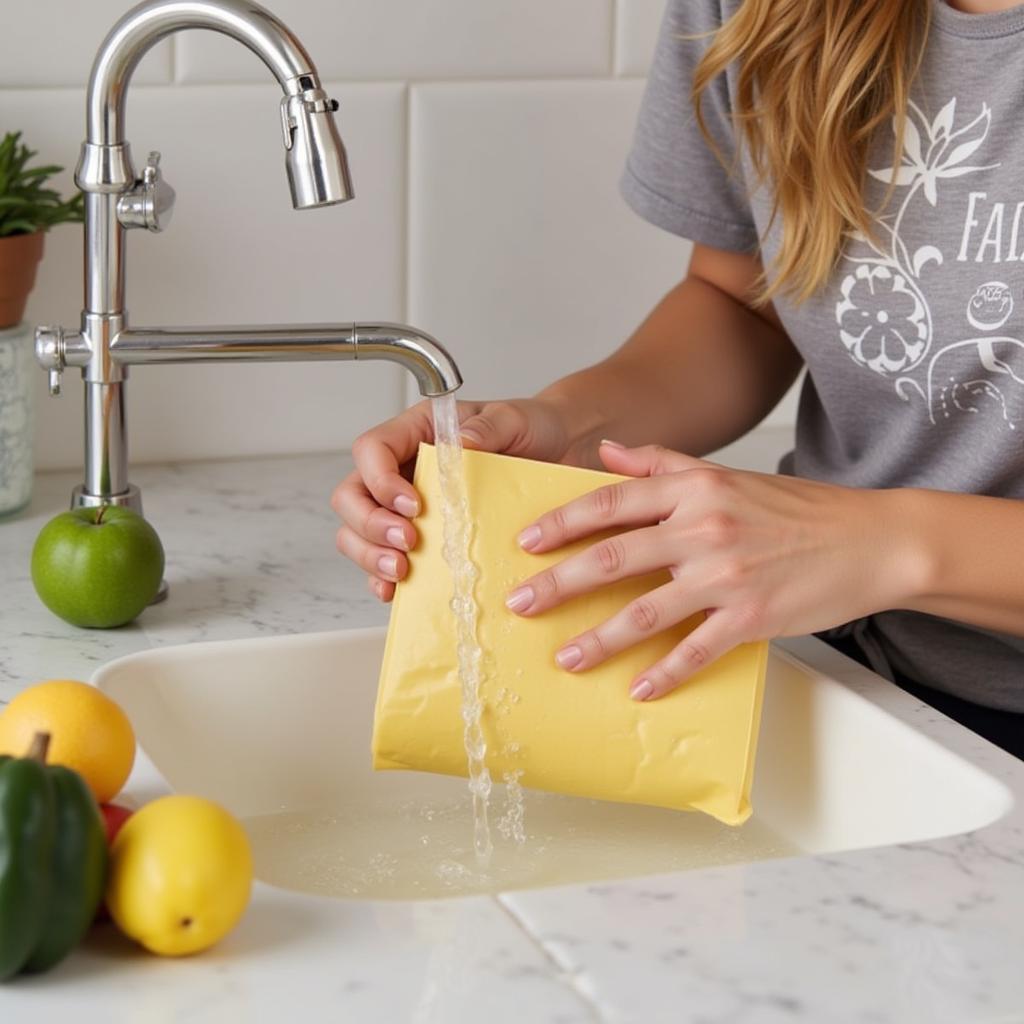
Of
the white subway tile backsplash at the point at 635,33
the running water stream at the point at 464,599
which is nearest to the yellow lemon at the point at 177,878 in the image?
the running water stream at the point at 464,599

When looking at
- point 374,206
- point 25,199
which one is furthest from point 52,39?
point 374,206

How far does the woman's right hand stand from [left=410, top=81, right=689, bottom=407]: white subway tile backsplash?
1.25 ft

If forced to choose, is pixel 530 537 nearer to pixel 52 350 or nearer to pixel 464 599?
pixel 464 599

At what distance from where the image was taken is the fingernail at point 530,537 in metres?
0.88

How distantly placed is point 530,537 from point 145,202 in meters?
0.36

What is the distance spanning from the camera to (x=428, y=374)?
3.13ft

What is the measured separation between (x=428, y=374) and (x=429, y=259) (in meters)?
0.50

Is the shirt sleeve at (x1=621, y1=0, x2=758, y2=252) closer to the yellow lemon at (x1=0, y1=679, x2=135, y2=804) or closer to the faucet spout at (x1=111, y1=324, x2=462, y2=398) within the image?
the faucet spout at (x1=111, y1=324, x2=462, y2=398)

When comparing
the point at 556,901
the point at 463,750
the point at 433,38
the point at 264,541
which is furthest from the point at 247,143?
the point at 556,901

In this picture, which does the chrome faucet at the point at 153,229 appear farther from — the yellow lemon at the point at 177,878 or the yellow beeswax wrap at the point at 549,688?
the yellow lemon at the point at 177,878

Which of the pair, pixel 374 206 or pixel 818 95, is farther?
pixel 374 206

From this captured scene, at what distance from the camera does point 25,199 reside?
119cm

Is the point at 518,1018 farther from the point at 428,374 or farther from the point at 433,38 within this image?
the point at 433,38

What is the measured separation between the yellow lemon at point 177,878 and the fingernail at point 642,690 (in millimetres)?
295
